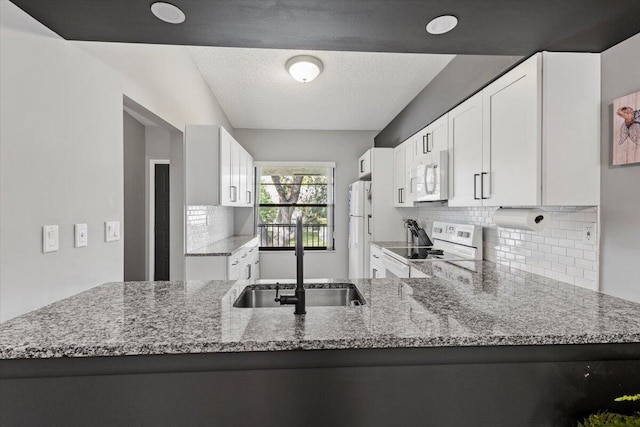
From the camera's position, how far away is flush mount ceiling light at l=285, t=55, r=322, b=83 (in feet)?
10.4

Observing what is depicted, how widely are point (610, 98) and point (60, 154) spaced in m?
2.67

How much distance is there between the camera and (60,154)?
1552 mm

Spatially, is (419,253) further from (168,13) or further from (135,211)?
(135,211)

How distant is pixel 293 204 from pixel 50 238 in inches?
175

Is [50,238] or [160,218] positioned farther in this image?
[160,218]

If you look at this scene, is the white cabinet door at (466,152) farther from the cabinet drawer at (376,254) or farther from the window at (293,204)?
the window at (293,204)

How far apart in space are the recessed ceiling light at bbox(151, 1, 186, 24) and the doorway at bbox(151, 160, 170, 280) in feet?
11.7

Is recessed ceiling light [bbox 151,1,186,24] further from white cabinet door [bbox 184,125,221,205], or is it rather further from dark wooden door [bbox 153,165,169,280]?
dark wooden door [bbox 153,165,169,280]

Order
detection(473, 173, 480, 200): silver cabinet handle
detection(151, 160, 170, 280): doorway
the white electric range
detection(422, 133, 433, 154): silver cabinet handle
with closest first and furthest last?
detection(473, 173, 480, 200): silver cabinet handle < the white electric range < detection(422, 133, 433, 154): silver cabinet handle < detection(151, 160, 170, 280): doorway

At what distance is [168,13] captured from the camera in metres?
1.46

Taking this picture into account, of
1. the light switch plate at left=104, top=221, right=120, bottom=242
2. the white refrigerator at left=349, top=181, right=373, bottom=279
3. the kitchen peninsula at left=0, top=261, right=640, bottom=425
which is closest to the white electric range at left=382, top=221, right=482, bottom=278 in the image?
the white refrigerator at left=349, top=181, right=373, bottom=279

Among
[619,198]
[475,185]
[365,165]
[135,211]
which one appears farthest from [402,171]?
[135,211]

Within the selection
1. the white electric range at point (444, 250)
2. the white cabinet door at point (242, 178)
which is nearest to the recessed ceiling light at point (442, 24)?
the white electric range at point (444, 250)

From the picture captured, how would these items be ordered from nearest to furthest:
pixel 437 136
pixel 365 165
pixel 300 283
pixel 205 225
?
pixel 300 283 < pixel 437 136 < pixel 205 225 < pixel 365 165
